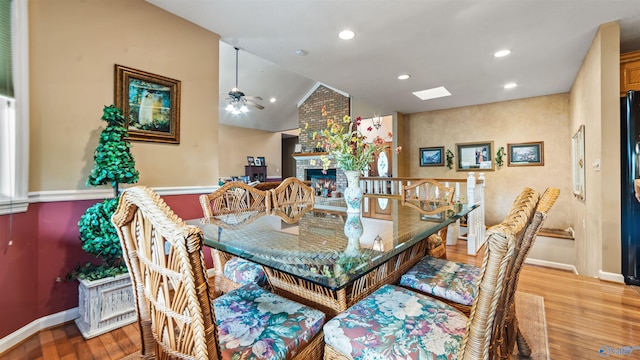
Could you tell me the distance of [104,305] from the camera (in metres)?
1.87

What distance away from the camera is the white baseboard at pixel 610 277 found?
2561 millimetres

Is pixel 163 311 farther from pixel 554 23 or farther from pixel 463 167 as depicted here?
pixel 463 167

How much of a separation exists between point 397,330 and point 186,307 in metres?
0.70

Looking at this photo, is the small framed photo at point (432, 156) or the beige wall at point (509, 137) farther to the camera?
the small framed photo at point (432, 156)

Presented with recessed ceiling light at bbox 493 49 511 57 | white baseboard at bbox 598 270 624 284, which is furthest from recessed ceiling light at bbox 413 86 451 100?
white baseboard at bbox 598 270 624 284

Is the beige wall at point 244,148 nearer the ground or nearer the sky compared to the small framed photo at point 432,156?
nearer the sky

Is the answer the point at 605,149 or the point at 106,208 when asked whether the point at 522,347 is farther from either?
the point at 106,208

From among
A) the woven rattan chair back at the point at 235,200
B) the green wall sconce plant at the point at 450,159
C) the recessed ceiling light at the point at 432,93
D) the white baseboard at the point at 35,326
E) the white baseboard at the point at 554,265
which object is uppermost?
the recessed ceiling light at the point at 432,93

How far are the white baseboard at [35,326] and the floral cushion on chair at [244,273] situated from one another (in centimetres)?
136

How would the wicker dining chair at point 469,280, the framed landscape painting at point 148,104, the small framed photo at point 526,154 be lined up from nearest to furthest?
the wicker dining chair at point 469,280, the framed landscape painting at point 148,104, the small framed photo at point 526,154

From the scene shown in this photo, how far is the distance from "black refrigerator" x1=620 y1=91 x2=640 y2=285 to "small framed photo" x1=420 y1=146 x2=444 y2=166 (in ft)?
12.1

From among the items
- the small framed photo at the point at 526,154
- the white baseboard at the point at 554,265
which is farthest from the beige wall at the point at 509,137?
the white baseboard at the point at 554,265

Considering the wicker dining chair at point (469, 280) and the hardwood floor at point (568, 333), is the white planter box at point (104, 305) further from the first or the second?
the wicker dining chair at point (469, 280)

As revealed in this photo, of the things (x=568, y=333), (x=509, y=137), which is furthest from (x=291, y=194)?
(x=509, y=137)
